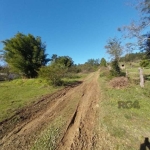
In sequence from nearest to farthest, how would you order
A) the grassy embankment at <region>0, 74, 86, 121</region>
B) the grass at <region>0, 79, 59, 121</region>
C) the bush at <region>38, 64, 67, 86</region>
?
the grass at <region>0, 79, 59, 121</region>
the grassy embankment at <region>0, 74, 86, 121</region>
the bush at <region>38, 64, 67, 86</region>

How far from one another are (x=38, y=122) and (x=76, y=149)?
2.16m

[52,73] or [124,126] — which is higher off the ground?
[52,73]

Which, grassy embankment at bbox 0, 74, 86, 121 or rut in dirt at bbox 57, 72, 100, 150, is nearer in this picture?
rut in dirt at bbox 57, 72, 100, 150

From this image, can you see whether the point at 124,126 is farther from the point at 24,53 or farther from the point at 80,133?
the point at 24,53

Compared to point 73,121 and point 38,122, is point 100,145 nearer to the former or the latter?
point 73,121

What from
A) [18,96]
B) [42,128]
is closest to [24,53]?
[18,96]

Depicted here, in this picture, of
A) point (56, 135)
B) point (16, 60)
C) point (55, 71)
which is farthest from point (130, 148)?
point (16, 60)

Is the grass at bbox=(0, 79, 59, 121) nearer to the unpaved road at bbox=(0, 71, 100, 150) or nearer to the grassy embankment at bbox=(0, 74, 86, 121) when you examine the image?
the grassy embankment at bbox=(0, 74, 86, 121)

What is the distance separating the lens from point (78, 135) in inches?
145

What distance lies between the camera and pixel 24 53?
66.2 ft

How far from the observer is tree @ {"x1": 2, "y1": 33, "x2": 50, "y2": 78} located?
64.5 feet

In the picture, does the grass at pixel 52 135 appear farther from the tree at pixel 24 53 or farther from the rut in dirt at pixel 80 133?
the tree at pixel 24 53

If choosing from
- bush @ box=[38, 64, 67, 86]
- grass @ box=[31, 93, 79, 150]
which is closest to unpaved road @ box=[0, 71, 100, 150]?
grass @ box=[31, 93, 79, 150]

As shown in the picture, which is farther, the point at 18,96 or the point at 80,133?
the point at 18,96
